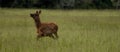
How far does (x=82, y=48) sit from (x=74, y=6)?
148 ft

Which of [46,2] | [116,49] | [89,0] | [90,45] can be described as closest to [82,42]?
[90,45]

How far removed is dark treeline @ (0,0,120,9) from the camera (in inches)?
2168

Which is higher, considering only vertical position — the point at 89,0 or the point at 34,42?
the point at 34,42

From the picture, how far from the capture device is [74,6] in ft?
186

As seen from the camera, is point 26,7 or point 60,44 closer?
point 60,44

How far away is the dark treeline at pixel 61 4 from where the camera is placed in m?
55.1

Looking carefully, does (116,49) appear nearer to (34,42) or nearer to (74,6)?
(34,42)

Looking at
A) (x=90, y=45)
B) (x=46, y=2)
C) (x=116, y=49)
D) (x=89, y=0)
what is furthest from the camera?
(x=89, y=0)

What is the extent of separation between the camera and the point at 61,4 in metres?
56.2

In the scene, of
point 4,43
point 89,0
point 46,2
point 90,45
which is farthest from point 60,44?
point 89,0

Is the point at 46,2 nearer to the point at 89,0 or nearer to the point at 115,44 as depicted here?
the point at 89,0

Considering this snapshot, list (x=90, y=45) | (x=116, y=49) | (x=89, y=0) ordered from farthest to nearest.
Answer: (x=89, y=0) → (x=90, y=45) → (x=116, y=49)

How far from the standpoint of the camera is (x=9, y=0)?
185 feet

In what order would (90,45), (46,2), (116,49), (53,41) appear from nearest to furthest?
(116,49)
(90,45)
(53,41)
(46,2)
